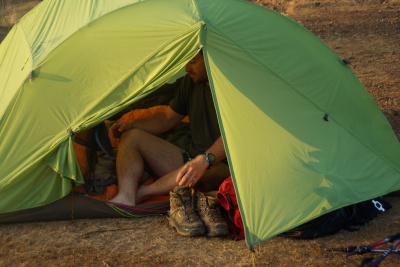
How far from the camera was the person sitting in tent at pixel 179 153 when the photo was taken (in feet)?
16.2

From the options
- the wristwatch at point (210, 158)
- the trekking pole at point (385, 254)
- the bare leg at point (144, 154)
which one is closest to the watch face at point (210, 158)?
the wristwatch at point (210, 158)

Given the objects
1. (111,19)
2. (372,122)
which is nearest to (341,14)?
(372,122)

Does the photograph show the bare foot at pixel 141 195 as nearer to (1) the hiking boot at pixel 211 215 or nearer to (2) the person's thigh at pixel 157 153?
(2) the person's thigh at pixel 157 153

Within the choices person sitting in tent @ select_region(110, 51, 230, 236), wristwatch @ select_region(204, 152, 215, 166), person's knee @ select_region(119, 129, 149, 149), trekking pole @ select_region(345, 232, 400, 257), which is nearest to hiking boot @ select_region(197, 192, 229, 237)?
person sitting in tent @ select_region(110, 51, 230, 236)

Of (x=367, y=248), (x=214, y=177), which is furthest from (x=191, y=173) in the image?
(x=367, y=248)

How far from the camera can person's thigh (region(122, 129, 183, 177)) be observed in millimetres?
5316

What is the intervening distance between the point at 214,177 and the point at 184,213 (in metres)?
0.53

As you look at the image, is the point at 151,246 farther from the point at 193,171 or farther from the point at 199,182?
the point at 199,182

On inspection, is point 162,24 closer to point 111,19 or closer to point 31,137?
point 111,19

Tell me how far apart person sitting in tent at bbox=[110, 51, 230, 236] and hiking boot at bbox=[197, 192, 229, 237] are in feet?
0.03

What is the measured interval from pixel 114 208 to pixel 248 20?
171 cm

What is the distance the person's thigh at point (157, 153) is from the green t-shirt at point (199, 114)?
0.15m

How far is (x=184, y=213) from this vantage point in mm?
4715

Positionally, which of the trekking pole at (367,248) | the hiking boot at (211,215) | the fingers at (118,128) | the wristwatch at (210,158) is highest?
the wristwatch at (210,158)
